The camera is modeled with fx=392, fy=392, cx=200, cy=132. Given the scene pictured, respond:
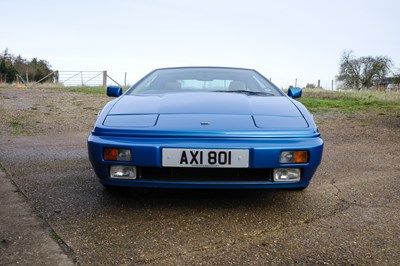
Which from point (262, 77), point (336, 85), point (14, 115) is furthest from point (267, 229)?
point (336, 85)

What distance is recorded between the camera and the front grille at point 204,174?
2338mm

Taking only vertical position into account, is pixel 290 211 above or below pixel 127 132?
below

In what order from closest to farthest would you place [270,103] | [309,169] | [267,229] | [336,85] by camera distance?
[267,229] → [309,169] → [270,103] → [336,85]

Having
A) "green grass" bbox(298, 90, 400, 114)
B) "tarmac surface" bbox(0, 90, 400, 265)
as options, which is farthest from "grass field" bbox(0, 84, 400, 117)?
"tarmac surface" bbox(0, 90, 400, 265)

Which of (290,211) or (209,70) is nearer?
(290,211)

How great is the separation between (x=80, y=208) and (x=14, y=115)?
6788 millimetres

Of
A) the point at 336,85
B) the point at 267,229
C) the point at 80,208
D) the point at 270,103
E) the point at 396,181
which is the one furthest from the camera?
the point at 336,85

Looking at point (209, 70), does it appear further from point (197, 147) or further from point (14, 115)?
point (14, 115)

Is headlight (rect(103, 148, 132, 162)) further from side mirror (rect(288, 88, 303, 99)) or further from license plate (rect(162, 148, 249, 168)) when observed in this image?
side mirror (rect(288, 88, 303, 99))

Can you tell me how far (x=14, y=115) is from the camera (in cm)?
847

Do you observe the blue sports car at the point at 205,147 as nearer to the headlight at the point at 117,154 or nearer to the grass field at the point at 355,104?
the headlight at the point at 117,154

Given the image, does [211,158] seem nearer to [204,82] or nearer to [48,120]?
[204,82]

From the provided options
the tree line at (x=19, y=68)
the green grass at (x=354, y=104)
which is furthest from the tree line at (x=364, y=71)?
the tree line at (x=19, y=68)

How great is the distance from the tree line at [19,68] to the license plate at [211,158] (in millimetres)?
51902
